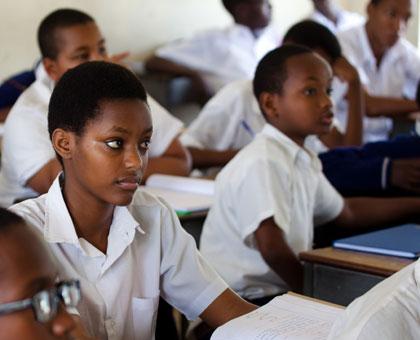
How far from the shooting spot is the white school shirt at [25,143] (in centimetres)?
247

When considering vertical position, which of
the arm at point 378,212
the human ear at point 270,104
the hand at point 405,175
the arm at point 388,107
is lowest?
the arm at point 388,107

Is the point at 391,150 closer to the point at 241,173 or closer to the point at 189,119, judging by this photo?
the point at 241,173

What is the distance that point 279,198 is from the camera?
2.00 m

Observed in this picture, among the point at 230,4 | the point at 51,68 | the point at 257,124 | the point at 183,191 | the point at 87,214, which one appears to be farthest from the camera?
the point at 230,4

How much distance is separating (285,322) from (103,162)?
397 millimetres

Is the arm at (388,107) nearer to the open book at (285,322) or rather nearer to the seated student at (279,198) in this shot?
the seated student at (279,198)

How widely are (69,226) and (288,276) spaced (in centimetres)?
79

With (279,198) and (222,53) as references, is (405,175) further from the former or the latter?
(222,53)

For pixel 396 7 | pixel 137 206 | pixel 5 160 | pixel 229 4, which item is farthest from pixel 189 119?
pixel 137 206

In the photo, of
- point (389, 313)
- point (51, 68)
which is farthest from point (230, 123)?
point (389, 313)

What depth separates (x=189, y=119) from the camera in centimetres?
480

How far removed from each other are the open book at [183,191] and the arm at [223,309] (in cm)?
78

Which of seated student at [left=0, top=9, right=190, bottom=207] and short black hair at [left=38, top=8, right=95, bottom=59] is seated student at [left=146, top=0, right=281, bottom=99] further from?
short black hair at [left=38, top=8, right=95, bottom=59]

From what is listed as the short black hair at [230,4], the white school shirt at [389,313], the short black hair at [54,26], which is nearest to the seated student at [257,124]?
→ the short black hair at [54,26]
